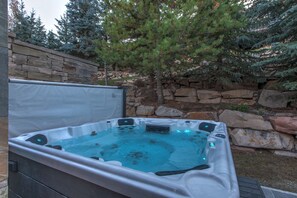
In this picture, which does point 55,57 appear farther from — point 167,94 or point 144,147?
point 144,147

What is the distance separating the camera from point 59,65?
14.0 ft

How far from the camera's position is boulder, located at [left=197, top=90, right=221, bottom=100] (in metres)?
4.00

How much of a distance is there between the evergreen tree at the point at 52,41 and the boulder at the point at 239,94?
203 inches

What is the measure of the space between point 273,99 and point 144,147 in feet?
7.97

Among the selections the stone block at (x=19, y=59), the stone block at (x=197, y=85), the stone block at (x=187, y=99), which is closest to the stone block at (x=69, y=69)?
the stone block at (x=19, y=59)

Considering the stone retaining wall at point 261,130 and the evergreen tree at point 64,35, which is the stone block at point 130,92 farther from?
the evergreen tree at point 64,35

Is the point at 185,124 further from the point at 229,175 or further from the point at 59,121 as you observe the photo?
the point at 229,175

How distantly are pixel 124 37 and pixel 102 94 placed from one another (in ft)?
3.72

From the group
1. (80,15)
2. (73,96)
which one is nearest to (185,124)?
(73,96)

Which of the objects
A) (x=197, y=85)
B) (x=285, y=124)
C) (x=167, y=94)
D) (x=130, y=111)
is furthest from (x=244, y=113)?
(x=130, y=111)

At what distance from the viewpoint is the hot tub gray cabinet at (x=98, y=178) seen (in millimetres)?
944

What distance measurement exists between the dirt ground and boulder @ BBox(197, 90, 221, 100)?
1152 mm

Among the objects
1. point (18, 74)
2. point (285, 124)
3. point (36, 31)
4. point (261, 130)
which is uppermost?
point (36, 31)

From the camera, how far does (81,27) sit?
598cm
